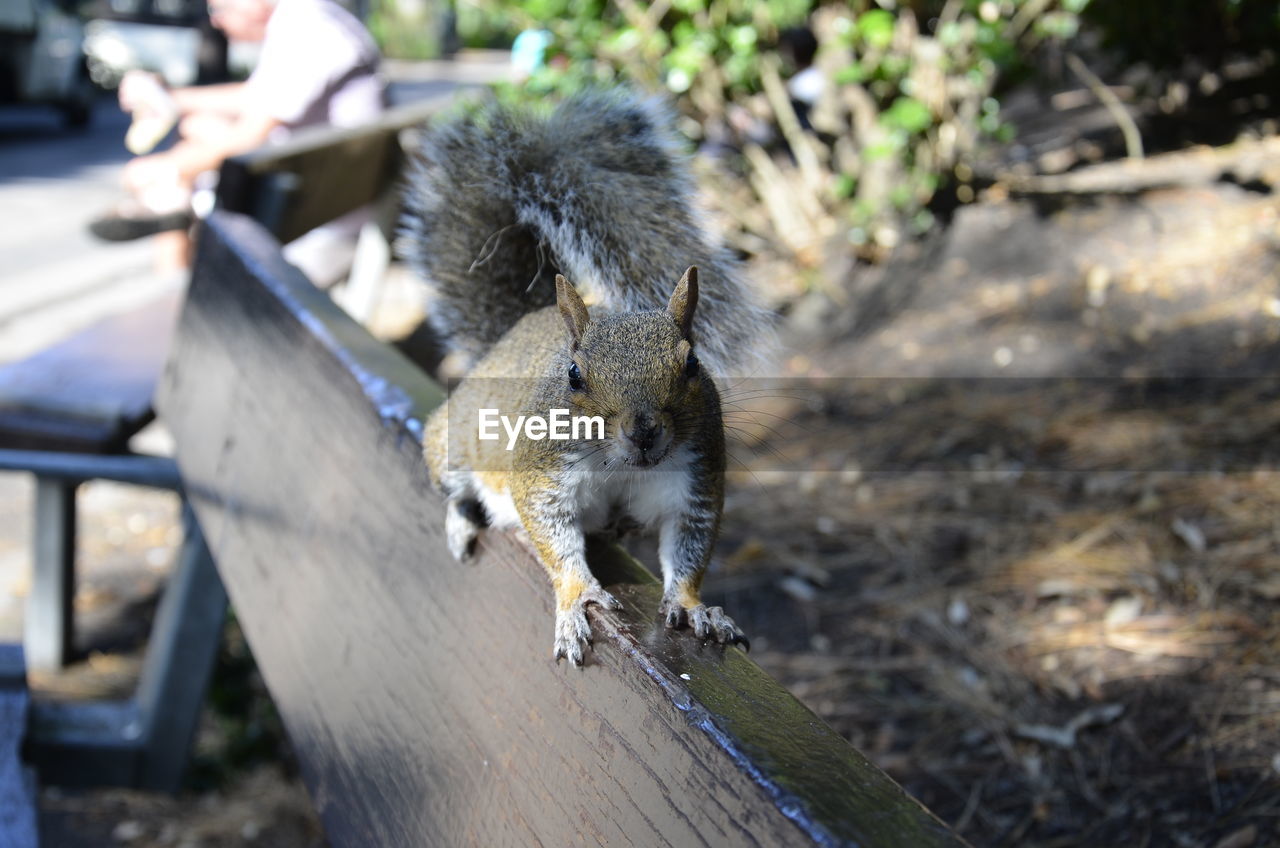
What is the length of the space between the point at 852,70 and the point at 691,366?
2.43 m

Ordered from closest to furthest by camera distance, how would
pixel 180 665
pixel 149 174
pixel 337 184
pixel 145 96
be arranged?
pixel 180 665 < pixel 337 184 < pixel 149 174 < pixel 145 96

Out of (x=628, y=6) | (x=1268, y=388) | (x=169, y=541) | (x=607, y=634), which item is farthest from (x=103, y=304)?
(x=607, y=634)

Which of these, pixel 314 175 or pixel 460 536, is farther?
pixel 314 175

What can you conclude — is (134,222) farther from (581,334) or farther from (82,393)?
(581,334)

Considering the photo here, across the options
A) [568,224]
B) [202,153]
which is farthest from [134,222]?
[568,224]

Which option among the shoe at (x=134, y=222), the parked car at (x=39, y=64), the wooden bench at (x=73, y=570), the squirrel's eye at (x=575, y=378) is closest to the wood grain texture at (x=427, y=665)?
the squirrel's eye at (x=575, y=378)

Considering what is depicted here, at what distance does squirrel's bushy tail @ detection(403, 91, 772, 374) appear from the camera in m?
1.20

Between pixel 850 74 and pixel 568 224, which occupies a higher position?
pixel 568 224

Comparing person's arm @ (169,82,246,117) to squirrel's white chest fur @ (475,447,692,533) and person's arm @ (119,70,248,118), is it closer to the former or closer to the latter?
person's arm @ (119,70,248,118)

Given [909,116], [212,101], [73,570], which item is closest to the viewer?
[73,570]

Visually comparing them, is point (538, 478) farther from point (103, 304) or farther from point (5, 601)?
point (103, 304)

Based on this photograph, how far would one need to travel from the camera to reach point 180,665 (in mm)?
1849

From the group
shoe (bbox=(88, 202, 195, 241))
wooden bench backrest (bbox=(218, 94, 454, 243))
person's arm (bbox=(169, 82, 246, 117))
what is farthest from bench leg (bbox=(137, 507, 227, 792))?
person's arm (bbox=(169, 82, 246, 117))

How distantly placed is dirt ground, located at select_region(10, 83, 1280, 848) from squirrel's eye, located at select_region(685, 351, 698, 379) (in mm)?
111
